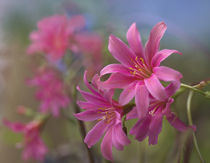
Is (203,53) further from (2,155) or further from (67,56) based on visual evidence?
(2,155)

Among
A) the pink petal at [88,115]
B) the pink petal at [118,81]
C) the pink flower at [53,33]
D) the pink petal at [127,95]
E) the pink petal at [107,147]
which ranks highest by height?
the pink flower at [53,33]

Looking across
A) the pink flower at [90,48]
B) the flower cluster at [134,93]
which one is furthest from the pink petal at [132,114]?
the pink flower at [90,48]

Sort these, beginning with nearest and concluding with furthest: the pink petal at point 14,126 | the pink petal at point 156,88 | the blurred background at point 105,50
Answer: the pink petal at point 156,88 < the pink petal at point 14,126 < the blurred background at point 105,50

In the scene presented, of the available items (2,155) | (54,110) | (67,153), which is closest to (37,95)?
(54,110)

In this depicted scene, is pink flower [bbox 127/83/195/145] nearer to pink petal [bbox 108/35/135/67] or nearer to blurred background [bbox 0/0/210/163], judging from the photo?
pink petal [bbox 108/35/135/67]

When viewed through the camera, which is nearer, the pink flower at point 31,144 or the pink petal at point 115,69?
the pink petal at point 115,69

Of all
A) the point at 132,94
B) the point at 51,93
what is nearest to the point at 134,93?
the point at 132,94

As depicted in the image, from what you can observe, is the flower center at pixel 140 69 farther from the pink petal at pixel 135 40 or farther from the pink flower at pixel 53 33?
the pink flower at pixel 53 33

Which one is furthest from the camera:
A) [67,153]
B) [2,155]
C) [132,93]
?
[2,155]

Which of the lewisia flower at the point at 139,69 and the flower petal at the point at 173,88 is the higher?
the lewisia flower at the point at 139,69
